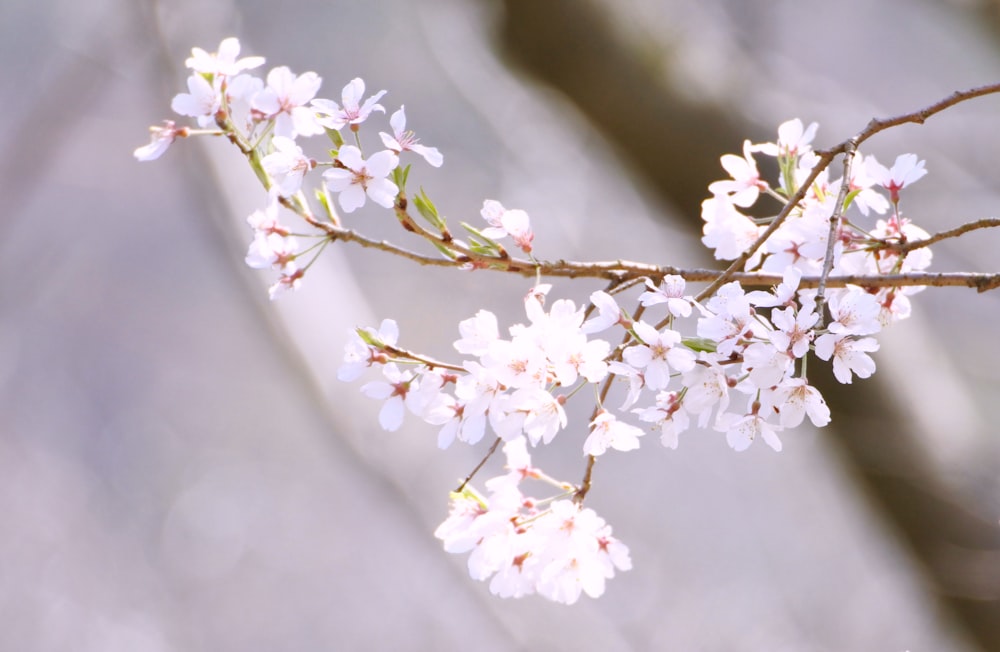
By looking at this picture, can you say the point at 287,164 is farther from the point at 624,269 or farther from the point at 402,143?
the point at 624,269

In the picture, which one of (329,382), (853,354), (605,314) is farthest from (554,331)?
(329,382)

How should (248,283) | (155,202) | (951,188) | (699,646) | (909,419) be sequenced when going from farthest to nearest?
(155,202) → (699,646) → (248,283) → (951,188) → (909,419)

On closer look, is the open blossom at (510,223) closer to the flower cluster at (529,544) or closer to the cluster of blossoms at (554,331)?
the cluster of blossoms at (554,331)

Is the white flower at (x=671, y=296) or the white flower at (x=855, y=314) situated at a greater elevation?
the white flower at (x=855, y=314)

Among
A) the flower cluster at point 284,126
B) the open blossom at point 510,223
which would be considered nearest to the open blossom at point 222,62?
the flower cluster at point 284,126

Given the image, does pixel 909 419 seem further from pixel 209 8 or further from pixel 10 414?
pixel 10 414

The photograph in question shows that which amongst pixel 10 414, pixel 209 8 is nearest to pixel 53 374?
pixel 10 414

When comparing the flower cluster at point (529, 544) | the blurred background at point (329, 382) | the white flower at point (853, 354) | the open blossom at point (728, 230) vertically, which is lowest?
the flower cluster at point (529, 544)
